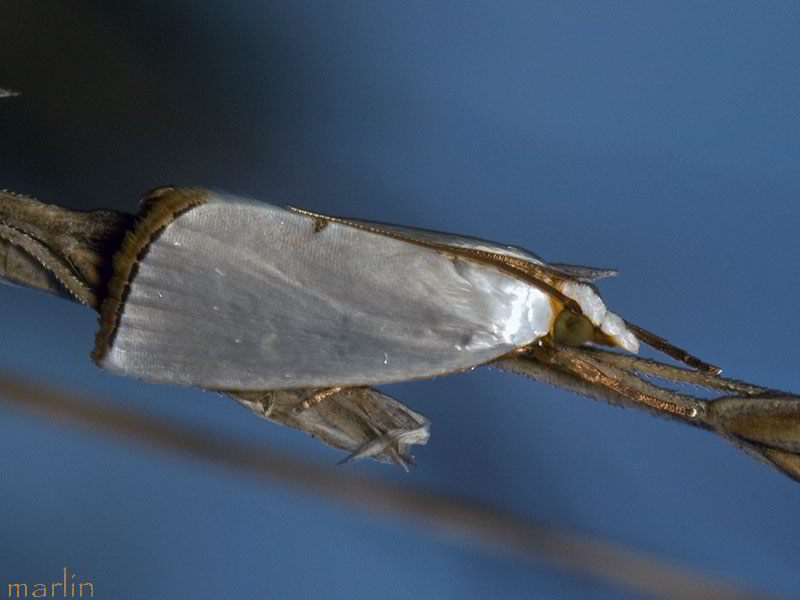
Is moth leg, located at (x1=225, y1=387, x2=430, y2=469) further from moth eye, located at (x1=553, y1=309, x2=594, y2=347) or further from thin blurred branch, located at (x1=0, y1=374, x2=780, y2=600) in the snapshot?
thin blurred branch, located at (x1=0, y1=374, x2=780, y2=600)

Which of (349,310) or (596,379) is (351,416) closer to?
(349,310)

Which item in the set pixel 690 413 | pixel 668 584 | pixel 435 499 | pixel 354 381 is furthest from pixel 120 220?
pixel 668 584

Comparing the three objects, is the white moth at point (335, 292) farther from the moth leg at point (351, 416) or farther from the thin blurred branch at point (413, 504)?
the thin blurred branch at point (413, 504)

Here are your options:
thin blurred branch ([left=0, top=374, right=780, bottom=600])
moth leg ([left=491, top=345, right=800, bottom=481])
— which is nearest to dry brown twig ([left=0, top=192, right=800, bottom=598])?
moth leg ([left=491, top=345, right=800, bottom=481])

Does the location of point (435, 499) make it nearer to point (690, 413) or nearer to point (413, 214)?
point (413, 214)

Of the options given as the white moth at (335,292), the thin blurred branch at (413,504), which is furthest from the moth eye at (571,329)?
the thin blurred branch at (413,504)
